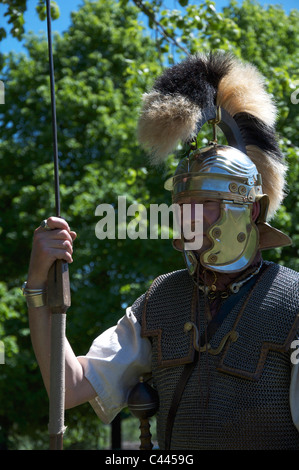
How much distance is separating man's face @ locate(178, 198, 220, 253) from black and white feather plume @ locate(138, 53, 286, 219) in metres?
0.33

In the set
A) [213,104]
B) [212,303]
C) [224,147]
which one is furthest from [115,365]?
[213,104]

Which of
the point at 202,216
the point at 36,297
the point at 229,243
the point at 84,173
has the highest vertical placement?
the point at 84,173

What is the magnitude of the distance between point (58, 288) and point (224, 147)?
1266 mm

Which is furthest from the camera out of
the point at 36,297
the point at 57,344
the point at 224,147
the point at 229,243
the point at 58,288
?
the point at 224,147

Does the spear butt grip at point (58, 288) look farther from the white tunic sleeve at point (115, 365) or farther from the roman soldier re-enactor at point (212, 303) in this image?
the white tunic sleeve at point (115, 365)

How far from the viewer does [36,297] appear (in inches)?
116

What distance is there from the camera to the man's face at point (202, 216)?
3.27 meters

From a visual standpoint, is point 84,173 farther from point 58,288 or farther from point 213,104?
point 58,288

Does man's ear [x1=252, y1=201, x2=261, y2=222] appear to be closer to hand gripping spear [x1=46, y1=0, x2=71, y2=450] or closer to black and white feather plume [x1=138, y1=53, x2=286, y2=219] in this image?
black and white feather plume [x1=138, y1=53, x2=286, y2=219]

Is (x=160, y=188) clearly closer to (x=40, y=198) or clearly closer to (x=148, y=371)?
(x=40, y=198)

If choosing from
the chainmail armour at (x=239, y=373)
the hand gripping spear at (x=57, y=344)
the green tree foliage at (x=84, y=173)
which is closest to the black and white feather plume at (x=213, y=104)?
the chainmail armour at (x=239, y=373)

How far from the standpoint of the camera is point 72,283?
1409cm

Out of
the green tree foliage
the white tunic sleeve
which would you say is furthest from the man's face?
the green tree foliage
